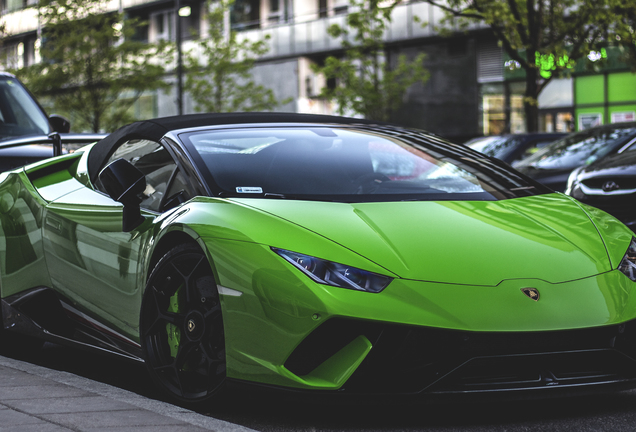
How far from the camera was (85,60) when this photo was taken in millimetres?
28203

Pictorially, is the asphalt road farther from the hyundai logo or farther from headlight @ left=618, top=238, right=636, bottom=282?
the hyundai logo

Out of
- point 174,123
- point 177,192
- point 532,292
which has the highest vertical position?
point 174,123

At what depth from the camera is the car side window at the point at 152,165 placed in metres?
4.35

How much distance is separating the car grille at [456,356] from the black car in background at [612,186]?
5.09 meters

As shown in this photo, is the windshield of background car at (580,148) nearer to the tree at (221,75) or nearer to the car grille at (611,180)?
the car grille at (611,180)

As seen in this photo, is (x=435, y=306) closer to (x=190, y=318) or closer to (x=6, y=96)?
(x=190, y=318)

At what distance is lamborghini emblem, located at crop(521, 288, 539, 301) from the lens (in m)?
3.33

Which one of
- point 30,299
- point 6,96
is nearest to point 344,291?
point 30,299

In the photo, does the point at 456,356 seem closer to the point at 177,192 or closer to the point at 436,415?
the point at 436,415

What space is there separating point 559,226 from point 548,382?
30.5 inches

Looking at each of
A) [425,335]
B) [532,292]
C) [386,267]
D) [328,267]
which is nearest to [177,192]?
[328,267]

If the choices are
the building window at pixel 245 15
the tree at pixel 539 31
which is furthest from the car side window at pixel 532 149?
the building window at pixel 245 15

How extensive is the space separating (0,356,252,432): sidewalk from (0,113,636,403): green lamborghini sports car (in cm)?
24

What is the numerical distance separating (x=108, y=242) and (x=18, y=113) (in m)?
6.37
